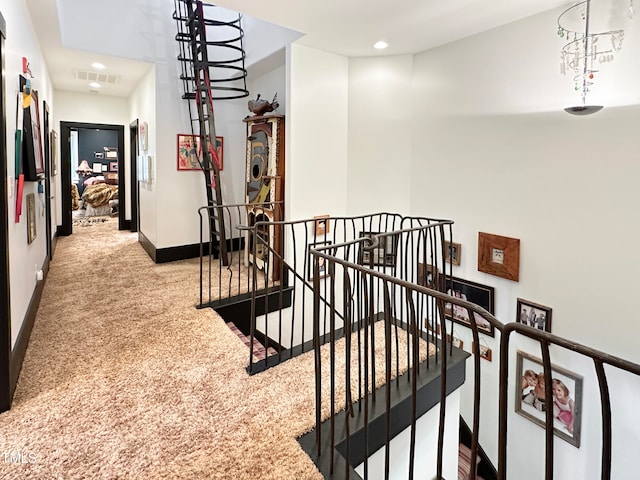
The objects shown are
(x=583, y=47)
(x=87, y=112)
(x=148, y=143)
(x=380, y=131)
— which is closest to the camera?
(x=583, y=47)

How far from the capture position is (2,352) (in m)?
2.17

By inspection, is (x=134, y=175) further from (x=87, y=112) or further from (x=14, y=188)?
(x=14, y=188)

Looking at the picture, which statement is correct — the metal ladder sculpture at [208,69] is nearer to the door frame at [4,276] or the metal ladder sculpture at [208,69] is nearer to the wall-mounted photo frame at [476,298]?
the door frame at [4,276]

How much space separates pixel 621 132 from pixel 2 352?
14.6ft

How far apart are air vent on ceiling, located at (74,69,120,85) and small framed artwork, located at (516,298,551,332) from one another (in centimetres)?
614

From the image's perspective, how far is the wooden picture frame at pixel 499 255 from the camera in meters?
3.77

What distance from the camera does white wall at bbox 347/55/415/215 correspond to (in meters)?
4.78

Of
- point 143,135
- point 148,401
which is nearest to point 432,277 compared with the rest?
point 148,401

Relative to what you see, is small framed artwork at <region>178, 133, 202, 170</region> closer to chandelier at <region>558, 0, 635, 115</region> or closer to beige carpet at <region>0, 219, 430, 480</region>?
beige carpet at <region>0, 219, 430, 480</region>

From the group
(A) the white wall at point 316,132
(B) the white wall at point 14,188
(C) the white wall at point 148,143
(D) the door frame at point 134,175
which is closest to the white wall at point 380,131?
(A) the white wall at point 316,132

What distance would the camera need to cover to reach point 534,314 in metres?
3.64

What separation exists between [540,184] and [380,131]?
202 centimetres

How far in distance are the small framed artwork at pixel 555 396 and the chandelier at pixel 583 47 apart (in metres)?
2.28

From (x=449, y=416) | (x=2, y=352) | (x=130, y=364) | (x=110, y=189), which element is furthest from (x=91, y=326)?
(x=110, y=189)
